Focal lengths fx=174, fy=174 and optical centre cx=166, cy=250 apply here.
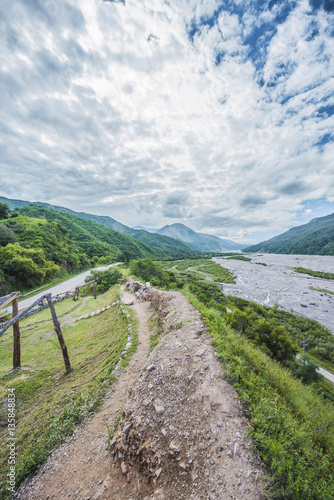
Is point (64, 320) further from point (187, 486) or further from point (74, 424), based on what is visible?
point (187, 486)

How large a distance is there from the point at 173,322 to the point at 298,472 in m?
7.41

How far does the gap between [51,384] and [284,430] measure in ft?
34.5

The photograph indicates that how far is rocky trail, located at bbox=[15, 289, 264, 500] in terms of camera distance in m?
3.31

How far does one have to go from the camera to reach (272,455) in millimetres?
3350

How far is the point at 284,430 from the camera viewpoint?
391cm

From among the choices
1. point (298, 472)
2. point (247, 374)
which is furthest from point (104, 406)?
point (298, 472)

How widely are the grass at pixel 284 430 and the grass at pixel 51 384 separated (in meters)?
5.54

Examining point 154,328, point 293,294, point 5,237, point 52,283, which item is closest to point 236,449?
point 154,328

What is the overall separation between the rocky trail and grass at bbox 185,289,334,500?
278 mm

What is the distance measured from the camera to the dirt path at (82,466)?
4.29 meters

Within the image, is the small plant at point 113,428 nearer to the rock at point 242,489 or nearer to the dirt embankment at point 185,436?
the dirt embankment at point 185,436

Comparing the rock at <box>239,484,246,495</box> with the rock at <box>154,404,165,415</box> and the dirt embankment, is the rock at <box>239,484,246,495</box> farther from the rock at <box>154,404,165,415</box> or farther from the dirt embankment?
the rock at <box>154,404,165,415</box>

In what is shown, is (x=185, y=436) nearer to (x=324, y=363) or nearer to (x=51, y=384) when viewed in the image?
(x=51, y=384)

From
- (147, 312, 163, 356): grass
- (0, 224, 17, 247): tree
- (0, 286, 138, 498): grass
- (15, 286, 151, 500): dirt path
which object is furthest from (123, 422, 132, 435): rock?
(0, 224, 17, 247): tree
